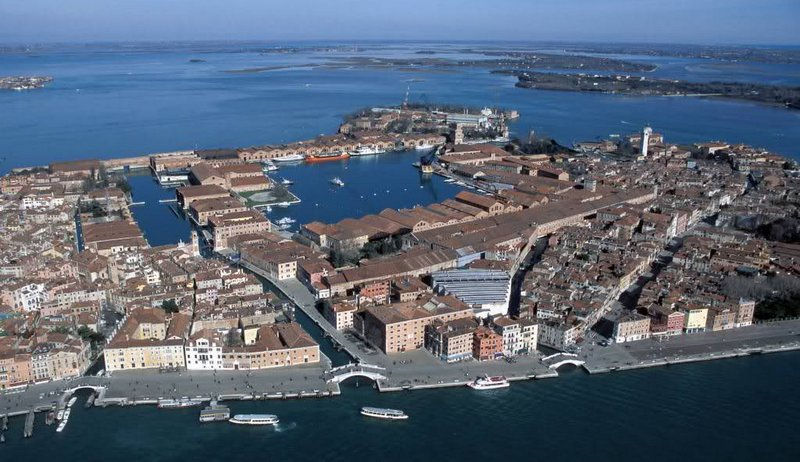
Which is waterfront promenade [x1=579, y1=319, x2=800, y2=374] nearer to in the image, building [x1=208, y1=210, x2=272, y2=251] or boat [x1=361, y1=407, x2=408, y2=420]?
boat [x1=361, y1=407, x2=408, y2=420]

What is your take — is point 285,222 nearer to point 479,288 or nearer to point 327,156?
point 479,288

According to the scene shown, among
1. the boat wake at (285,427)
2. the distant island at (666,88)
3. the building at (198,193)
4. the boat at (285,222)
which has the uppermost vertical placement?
the distant island at (666,88)

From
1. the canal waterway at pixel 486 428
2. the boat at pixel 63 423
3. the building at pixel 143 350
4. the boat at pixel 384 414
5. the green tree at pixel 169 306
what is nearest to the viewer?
the canal waterway at pixel 486 428

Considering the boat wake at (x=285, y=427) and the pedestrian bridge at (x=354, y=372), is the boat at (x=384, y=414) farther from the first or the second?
the boat wake at (x=285, y=427)

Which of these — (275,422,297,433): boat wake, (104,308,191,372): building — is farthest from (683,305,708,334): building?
(104,308,191,372): building

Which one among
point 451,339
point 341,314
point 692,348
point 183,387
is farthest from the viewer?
point 341,314

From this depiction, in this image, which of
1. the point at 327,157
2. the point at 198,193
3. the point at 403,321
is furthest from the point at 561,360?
the point at 327,157

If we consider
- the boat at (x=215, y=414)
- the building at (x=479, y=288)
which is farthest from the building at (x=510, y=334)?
the boat at (x=215, y=414)
